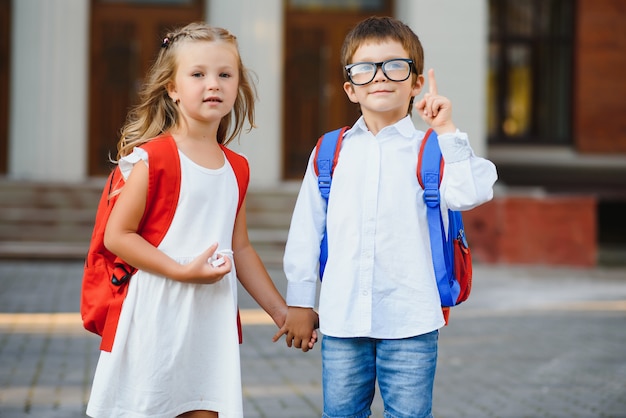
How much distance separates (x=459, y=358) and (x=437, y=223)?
158 inches

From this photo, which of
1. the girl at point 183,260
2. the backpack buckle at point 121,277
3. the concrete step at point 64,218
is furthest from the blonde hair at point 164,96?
the concrete step at point 64,218

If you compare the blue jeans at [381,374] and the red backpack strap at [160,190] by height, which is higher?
the red backpack strap at [160,190]

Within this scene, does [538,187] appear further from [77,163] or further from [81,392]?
[81,392]

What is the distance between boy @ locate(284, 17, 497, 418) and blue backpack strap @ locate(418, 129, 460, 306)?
25 mm

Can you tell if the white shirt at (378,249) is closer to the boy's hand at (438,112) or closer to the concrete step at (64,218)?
the boy's hand at (438,112)

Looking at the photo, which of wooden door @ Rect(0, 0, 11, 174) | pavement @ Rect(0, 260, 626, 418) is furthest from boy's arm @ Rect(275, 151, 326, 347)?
wooden door @ Rect(0, 0, 11, 174)

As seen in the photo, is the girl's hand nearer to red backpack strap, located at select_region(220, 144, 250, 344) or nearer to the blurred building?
red backpack strap, located at select_region(220, 144, 250, 344)

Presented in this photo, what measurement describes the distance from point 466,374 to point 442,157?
356 centimetres

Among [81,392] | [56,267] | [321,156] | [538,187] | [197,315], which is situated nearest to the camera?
[197,315]

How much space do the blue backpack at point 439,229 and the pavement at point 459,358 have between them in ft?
7.29

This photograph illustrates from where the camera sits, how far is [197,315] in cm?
311

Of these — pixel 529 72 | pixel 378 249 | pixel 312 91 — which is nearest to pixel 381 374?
pixel 378 249

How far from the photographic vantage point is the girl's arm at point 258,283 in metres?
3.32

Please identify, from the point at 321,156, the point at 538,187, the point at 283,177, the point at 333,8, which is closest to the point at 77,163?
the point at 283,177
